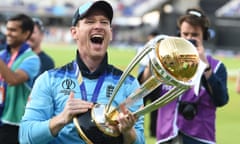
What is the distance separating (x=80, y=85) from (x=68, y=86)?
0.07 metres

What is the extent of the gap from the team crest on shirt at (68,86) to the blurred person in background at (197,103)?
1602mm

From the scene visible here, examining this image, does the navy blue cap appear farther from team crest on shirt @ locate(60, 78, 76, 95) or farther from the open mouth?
team crest on shirt @ locate(60, 78, 76, 95)

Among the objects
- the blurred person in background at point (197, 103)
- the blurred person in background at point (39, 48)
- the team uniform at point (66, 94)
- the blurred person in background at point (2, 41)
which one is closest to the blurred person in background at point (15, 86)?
the blurred person in background at point (39, 48)

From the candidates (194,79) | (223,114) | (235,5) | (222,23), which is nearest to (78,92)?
(194,79)

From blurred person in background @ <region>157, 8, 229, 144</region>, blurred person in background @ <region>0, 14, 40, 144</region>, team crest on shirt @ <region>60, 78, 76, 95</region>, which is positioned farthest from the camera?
blurred person in background @ <region>0, 14, 40, 144</region>

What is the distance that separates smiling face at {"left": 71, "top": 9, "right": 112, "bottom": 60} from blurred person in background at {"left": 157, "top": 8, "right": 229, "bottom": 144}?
1618 millimetres

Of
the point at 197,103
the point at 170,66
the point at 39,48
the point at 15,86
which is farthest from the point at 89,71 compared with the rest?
the point at 39,48

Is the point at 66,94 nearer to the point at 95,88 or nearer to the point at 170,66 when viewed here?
the point at 95,88

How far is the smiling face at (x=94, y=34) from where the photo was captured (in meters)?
2.74

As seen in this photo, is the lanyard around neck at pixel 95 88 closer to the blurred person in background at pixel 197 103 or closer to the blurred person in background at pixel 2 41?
the blurred person in background at pixel 197 103

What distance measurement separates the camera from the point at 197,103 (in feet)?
14.9

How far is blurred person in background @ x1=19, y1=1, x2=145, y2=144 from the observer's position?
2752 mm

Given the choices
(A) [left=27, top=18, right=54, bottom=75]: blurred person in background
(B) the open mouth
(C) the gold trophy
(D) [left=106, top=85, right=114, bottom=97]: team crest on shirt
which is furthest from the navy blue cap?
(A) [left=27, top=18, right=54, bottom=75]: blurred person in background

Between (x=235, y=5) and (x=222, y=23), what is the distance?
14224mm
